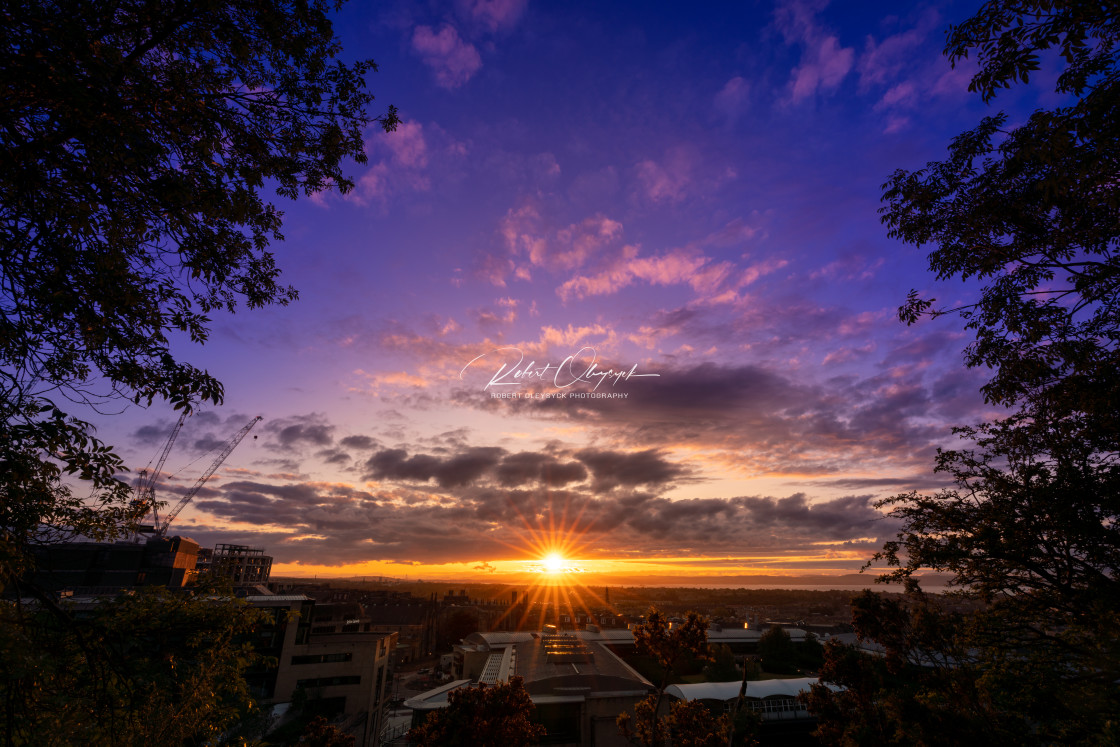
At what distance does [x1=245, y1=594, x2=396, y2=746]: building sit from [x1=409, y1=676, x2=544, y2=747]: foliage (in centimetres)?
3862

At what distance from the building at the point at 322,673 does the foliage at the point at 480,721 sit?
38624 millimetres

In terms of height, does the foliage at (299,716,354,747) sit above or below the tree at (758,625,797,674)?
above

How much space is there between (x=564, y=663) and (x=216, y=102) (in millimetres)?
47829

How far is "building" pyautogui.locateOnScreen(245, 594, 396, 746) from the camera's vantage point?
5031 centimetres

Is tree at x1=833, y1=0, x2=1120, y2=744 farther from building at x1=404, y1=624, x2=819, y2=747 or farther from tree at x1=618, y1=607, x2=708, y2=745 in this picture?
building at x1=404, y1=624, x2=819, y2=747

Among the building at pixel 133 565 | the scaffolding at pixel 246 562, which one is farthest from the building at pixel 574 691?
the scaffolding at pixel 246 562

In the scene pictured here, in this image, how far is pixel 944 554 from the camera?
41.4 feet

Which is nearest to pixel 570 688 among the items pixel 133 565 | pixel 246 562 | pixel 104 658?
pixel 104 658

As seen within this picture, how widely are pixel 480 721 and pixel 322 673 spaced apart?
44.3m

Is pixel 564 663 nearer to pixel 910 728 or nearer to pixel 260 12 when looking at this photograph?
pixel 910 728

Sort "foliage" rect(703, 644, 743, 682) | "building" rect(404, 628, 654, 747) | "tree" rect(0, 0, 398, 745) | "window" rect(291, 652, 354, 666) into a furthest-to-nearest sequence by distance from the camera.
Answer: "foliage" rect(703, 644, 743, 682), "window" rect(291, 652, 354, 666), "building" rect(404, 628, 654, 747), "tree" rect(0, 0, 398, 745)

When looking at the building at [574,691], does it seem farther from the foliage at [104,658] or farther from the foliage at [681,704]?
the foliage at [104,658]

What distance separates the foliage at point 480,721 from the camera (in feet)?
65.5

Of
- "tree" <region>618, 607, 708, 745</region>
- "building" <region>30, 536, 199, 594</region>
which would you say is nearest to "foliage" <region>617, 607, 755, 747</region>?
"tree" <region>618, 607, 708, 745</region>
